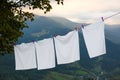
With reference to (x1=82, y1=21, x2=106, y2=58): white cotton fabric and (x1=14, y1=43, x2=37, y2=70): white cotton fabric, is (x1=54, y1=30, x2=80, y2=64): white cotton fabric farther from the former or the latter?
(x1=14, y1=43, x2=37, y2=70): white cotton fabric

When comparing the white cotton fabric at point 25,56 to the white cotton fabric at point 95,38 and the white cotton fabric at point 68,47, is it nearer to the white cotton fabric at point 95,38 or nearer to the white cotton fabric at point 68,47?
the white cotton fabric at point 68,47

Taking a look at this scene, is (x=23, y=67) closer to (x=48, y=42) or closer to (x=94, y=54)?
(x=48, y=42)

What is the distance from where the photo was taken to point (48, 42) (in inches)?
826

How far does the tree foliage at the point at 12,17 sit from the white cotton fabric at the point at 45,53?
1.47 metres

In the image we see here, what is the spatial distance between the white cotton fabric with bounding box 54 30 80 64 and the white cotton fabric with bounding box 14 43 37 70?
180cm

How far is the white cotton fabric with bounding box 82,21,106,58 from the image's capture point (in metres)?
19.3

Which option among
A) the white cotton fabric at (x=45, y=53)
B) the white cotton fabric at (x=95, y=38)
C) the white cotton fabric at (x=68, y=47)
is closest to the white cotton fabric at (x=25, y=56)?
the white cotton fabric at (x=45, y=53)

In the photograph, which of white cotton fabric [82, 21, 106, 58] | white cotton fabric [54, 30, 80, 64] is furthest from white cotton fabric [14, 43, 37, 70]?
white cotton fabric [82, 21, 106, 58]

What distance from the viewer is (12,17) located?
2030 cm

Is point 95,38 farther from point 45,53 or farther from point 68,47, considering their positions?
point 45,53

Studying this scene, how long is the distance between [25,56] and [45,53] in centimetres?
150

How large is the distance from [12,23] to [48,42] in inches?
98.6

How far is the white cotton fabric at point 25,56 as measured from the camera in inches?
849

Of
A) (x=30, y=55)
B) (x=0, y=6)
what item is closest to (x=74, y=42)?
(x=30, y=55)
